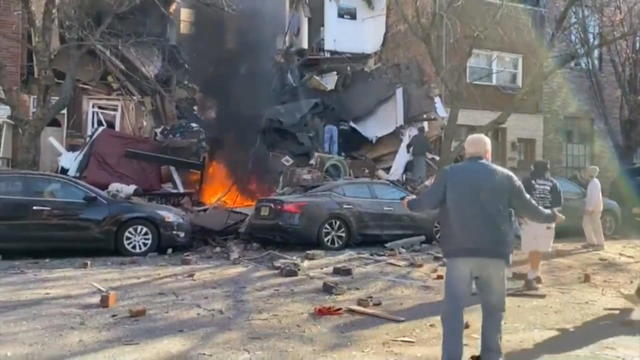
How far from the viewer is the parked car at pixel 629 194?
17469mm

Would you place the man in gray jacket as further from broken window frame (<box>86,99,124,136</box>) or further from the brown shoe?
Answer: broken window frame (<box>86,99,124,136</box>)

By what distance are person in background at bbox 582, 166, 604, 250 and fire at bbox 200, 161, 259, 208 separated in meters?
8.19

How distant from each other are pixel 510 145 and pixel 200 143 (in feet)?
40.9

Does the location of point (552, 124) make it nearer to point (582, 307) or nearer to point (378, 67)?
point (378, 67)

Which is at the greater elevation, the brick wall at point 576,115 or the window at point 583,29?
the window at point 583,29

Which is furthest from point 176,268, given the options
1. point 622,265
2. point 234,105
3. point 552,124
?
point 552,124

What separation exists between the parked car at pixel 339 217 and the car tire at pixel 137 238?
1.92 metres

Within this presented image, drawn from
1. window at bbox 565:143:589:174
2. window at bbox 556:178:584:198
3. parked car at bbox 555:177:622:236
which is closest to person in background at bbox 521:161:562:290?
parked car at bbox 555:177:622:236

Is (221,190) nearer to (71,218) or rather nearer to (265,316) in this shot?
(71,218)

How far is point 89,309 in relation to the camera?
7289 millimetres

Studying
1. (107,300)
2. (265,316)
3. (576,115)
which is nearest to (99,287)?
(107,300)

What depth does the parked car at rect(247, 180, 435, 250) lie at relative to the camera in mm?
12367

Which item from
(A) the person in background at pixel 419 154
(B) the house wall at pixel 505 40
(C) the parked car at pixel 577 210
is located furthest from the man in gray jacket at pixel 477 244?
(A) the person in background at pixel 419 154

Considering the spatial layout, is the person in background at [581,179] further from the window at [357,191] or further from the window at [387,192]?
the window at [357,191]
